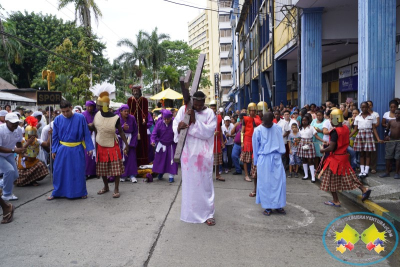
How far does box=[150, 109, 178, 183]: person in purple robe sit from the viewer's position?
337 inches

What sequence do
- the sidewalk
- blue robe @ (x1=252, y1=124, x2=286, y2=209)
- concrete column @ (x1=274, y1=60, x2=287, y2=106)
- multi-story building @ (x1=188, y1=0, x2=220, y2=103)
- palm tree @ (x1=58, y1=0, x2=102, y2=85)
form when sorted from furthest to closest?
multi-story building @ (x1=188, y1=0, x2=220, y2=103), palm tree @ (x1=58, y1=0, x2=102, y2=85), concrete column @ (x1=274, y1=60, x2=287, y2=106), blue robe @ (x1=252, y1=124, x2=286, y2=209), the sidewalk

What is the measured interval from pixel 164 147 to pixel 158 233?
405 centimetres

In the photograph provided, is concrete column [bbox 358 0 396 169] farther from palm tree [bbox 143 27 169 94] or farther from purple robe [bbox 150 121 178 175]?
palm tree [bbox 143 27 169 94]

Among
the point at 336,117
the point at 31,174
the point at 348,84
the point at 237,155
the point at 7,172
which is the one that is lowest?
the point at 31,174

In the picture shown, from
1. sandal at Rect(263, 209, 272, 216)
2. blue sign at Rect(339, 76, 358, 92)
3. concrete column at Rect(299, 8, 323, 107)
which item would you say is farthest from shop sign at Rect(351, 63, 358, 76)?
sandal at Rect(263, 209, 272, 216)

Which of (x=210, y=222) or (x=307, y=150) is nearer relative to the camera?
(x=210, y=222)

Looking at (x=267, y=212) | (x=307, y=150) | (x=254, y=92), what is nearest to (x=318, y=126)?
→ (x=307, y=150)

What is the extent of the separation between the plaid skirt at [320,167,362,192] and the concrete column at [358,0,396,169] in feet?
10.3

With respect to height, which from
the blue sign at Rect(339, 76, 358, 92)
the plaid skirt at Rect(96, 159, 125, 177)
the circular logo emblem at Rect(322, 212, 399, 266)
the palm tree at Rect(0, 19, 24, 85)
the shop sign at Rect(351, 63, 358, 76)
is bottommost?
the circular logo emblem at Rect(322, 212, 399, 266)

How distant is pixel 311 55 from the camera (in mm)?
12914

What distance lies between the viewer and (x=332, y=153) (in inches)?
240

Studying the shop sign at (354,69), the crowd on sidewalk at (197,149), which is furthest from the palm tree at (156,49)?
the crowd on sidewalk at (197,149)

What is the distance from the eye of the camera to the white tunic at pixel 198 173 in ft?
17.1

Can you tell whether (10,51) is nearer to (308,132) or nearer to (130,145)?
(130,145)
